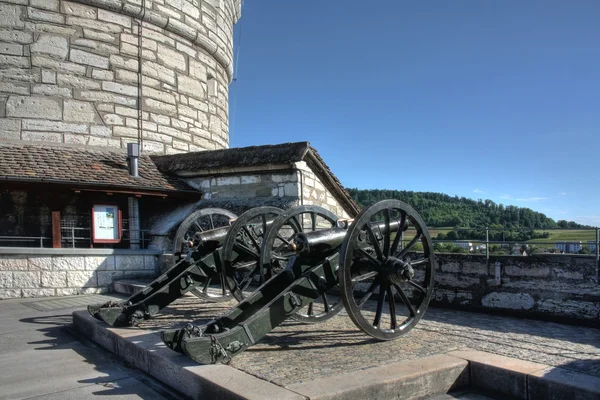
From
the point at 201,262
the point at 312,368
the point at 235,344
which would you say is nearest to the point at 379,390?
the point at 312,368

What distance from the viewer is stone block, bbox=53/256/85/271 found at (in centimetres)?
869

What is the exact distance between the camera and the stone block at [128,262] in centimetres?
923

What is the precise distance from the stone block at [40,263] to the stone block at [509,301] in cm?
711

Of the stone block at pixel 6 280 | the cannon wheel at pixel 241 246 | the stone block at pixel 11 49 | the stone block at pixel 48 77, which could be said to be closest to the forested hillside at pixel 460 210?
the cannon wheel at pixel 241 246

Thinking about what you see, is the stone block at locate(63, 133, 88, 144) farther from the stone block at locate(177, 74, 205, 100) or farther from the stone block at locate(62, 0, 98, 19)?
the stone block at locate(177, 74, 205, 100)

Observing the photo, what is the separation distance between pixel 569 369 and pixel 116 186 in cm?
812

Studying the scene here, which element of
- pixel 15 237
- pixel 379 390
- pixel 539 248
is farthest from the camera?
pixel 15 237

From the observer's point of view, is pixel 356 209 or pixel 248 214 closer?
pixel 248 214

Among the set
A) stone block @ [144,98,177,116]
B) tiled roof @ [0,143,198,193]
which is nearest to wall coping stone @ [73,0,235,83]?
stone block @ [144,98,177,116]

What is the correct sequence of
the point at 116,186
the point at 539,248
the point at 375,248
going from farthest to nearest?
the point at 116,186 → the point at 539,248 → the point at 375,248

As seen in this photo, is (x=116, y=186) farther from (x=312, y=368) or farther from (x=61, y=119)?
(x=312, y=368)

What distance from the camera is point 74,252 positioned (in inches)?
347

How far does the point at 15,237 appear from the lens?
28.2 feet

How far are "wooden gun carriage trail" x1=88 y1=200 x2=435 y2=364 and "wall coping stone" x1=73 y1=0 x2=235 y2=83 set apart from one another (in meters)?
7.94
